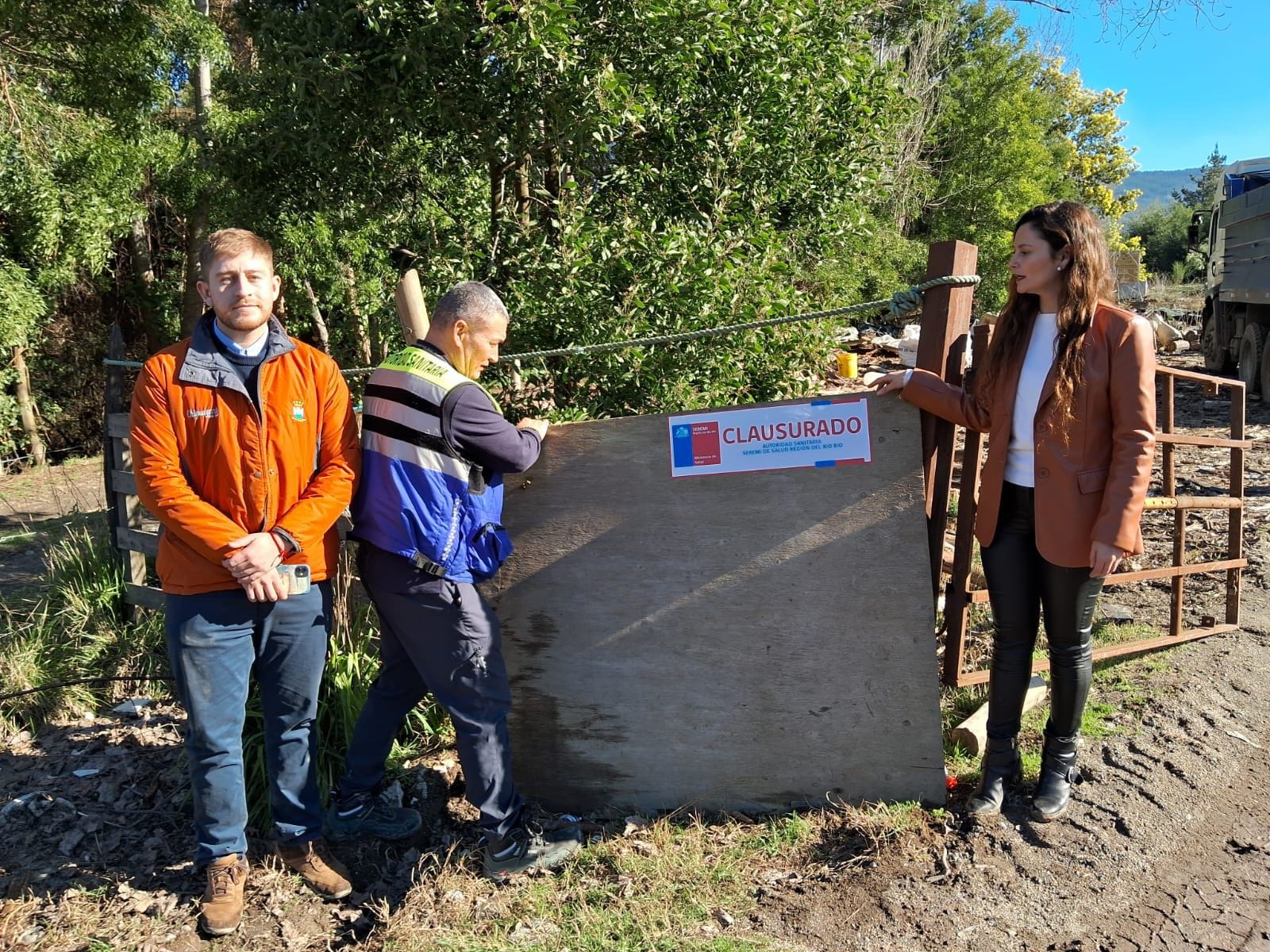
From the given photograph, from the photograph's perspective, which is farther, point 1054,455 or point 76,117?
point 76,117

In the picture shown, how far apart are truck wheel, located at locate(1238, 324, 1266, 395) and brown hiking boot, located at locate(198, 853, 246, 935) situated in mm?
14892

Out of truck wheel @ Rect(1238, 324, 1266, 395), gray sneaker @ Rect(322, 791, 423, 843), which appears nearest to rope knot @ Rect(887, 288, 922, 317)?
gray sneaker @ Rect(322, 791, 423, 843)

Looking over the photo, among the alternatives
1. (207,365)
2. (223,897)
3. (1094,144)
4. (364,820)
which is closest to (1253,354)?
(364,820)

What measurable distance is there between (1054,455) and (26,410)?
14.2 meters

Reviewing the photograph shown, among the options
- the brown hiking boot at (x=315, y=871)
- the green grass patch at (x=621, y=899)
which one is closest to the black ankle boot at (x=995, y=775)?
the green grass patch at (x=621, y=899)

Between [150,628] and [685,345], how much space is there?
3.17 metres

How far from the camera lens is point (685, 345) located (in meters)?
4.65

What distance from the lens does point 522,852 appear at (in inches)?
122

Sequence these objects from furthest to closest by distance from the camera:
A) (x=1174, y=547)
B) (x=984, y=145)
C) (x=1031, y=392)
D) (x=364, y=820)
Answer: (x=984, y=145) < (x=1174, y=547) < (x=364, y=820) < (x=1031, y=392)

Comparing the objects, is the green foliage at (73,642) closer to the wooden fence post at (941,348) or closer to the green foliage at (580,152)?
the green foliage at (580,152)

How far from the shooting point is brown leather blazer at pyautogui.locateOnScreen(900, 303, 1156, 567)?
279 centimetres

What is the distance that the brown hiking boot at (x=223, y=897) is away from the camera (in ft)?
9.38

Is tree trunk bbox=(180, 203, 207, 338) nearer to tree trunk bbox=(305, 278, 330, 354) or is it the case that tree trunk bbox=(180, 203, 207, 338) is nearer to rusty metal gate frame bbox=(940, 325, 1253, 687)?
tree trunk bbox=(305, 278, 330, 354)

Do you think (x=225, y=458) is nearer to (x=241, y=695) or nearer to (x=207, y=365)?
(x=207, y=365)
